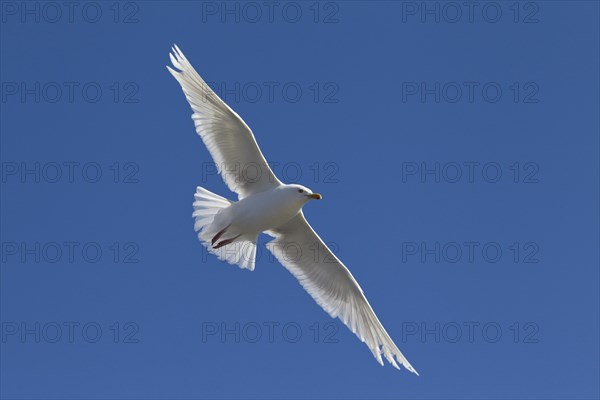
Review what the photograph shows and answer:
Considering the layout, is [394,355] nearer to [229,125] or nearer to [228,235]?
[228,235]

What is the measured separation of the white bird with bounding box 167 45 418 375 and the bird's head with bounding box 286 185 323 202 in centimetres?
1

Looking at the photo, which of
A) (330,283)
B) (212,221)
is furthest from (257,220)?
(330,283)

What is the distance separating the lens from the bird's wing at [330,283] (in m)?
15.4

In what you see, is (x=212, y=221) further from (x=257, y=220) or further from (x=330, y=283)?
(x=330, y=283)

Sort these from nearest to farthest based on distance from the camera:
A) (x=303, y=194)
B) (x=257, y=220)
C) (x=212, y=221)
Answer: (x=303, y=194) → (x=257, y=220) → (x=212, y=221)

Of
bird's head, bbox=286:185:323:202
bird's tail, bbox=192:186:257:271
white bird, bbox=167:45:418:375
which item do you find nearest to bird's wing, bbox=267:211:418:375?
white bird, bbox=167:45:418:375

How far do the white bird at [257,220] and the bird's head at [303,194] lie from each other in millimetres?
14

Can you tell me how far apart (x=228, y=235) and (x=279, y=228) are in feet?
3.02

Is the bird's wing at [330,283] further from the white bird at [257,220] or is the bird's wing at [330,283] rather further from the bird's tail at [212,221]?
the bird's tail at [212,221]

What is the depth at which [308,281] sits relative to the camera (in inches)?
626

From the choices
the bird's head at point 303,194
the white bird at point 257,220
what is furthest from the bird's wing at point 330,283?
the bird's head at point 303,194

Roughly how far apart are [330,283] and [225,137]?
2.97 meters

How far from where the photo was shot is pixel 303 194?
14.3 meters

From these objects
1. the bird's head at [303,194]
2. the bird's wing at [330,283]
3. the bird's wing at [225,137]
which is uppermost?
the bird's wing at [225,137]
